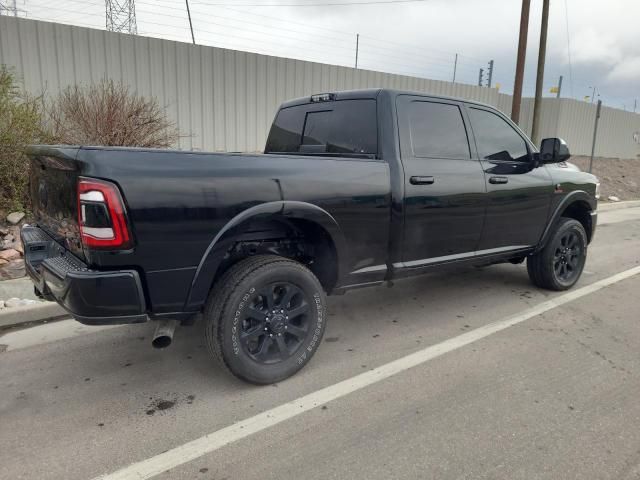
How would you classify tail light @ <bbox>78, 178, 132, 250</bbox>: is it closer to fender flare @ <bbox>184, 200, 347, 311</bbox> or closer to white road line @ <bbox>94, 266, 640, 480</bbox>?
fender flare @ <bbox>184, 200, 347, 311</bbox>

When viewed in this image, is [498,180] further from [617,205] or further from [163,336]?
[617,205]

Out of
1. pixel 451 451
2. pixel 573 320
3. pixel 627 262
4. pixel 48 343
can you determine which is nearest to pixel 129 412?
pixel 48 343

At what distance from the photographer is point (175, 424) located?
2.77 metres

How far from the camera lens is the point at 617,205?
13.9 m

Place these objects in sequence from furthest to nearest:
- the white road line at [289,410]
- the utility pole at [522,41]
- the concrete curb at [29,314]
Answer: the utility pole at [522,41]
the concrete curb at [29,314]
the white road line at [289,410]

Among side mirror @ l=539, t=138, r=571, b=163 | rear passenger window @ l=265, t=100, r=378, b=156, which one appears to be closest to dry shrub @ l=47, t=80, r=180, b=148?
rear passenger window @ l=265, t=100, r=378, b=156

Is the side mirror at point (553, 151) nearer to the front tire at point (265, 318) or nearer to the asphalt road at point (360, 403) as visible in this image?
the asphalt road at point (360, 403)

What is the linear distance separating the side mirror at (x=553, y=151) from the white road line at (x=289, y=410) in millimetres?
1480

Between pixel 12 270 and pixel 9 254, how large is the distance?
320mm

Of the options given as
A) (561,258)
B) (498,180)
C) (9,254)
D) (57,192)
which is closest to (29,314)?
(9,254)

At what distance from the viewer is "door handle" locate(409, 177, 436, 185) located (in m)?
3.67

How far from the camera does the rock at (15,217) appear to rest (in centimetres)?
600

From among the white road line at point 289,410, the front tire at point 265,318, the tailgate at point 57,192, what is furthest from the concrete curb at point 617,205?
the tailgate at point 57,192

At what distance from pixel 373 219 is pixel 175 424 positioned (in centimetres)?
184
